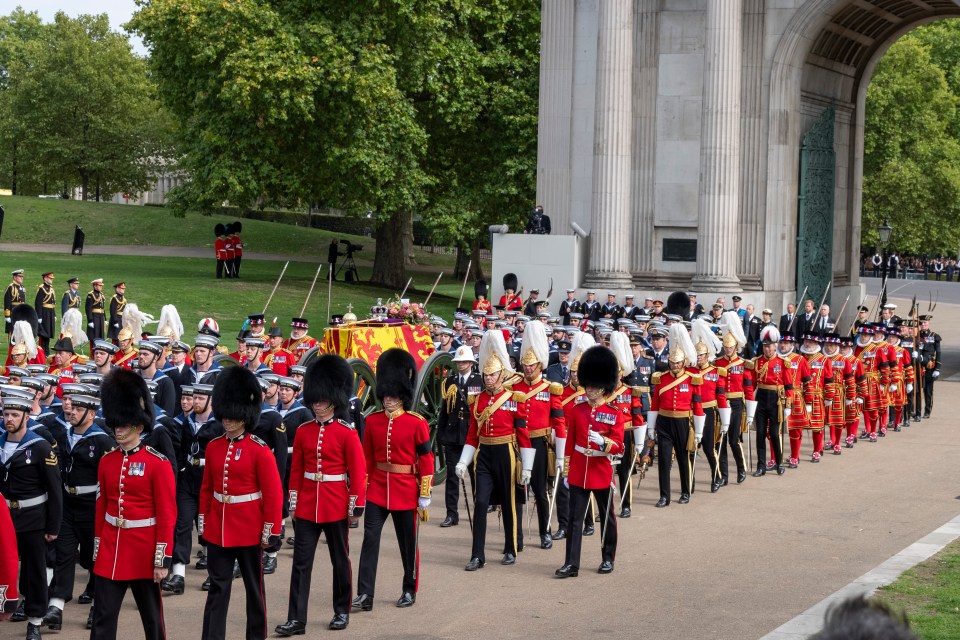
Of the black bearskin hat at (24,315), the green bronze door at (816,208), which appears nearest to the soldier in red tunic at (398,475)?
the black bearskin hat at (24,315)

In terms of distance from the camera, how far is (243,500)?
30.5ft

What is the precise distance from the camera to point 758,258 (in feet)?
95.6

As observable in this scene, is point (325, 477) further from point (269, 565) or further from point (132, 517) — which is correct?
point (269, 565)

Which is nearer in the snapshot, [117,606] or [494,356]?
[117,606]

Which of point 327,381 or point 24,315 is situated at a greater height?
point 327,381

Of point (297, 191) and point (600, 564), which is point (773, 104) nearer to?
point (297, 191)

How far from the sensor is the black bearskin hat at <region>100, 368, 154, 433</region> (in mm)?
8719

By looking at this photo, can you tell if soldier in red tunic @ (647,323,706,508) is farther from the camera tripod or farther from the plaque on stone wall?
the camera tripod

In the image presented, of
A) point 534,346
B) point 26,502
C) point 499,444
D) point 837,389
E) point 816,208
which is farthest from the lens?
point 816,208

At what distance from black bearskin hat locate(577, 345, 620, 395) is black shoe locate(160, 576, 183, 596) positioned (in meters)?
3.75

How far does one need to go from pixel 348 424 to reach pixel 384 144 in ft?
84.4

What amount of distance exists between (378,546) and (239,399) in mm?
1965

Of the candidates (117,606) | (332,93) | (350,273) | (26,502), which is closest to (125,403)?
(117,606)

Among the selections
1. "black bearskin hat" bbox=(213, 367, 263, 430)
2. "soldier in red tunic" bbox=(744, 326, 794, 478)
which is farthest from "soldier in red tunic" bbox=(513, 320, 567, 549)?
"soldier in red tunic" bbox=(744, 326, 794, 478)
